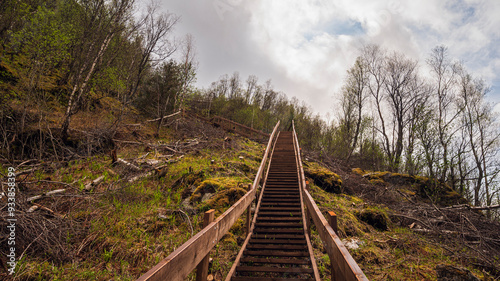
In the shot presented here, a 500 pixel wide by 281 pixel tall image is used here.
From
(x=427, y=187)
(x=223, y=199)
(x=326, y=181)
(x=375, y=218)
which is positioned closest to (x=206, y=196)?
(x=223, y=199)

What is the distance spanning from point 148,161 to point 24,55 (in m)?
7.05

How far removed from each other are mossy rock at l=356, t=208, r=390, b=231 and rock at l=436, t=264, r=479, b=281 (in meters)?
3.04

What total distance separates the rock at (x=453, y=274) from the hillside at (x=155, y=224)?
221 mm

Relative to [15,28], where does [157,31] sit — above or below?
above

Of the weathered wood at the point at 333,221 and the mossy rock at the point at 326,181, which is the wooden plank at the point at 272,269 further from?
the mossy rock at the point at 326,181

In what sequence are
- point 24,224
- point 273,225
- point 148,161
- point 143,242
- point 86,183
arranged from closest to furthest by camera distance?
point 24,224 → point 143,242 → point 273,225 → point 86,183 → point 148,161

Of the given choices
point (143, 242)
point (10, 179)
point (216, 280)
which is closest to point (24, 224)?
point (10, 179)

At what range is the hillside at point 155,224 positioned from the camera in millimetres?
3135

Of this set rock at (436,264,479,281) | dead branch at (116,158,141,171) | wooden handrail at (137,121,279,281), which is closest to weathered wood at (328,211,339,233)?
wooden handrail at (137,121,279,281)

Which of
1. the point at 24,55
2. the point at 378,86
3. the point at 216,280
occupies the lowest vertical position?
the point at 216,280

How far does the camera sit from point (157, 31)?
12781 millimetres

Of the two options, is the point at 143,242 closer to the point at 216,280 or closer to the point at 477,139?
the point at 216,280

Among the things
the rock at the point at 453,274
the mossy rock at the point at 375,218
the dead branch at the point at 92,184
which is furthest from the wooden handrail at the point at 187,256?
the mossy rock at the point at 375,218

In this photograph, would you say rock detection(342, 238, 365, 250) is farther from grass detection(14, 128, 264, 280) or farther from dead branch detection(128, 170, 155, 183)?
dead branch detection(128, 170, 155, 183)
